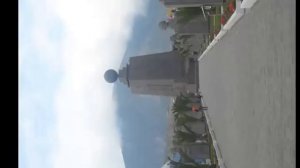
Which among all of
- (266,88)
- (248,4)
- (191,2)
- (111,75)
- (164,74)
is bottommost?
(111,75)

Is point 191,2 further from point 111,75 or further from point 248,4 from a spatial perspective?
point 111,75

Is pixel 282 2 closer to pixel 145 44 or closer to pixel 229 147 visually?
pixel 229 147

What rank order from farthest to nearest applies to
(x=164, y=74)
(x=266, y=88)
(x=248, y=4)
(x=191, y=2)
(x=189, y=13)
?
(x=164, y=74)
(x=189, y=13)
(x=191, y=2)
(x=248, y=4)
(x=266, y=88)

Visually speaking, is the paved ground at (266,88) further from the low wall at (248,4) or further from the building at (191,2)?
the building at (191,2)

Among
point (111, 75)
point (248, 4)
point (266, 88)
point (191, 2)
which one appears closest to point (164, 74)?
point (111, 75)

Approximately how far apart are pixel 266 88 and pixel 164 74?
151 ft

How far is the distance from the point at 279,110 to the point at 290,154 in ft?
4.20

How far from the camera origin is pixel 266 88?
31.2ft

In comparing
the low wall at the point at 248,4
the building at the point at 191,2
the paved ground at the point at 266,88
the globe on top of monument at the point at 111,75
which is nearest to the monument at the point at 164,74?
the globe on top of monument at the point at 111,75

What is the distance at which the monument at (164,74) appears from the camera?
54750mm

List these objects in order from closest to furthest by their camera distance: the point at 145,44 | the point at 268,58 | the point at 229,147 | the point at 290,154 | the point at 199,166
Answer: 1. the point at 290,154
2. the point at 268,58
3. the point at 229,147
4. the point at 199,166
5. the point at 145,44

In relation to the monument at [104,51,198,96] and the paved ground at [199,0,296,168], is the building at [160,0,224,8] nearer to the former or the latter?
the paved ground at [199,0,296,168]

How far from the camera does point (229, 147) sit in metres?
17.2
